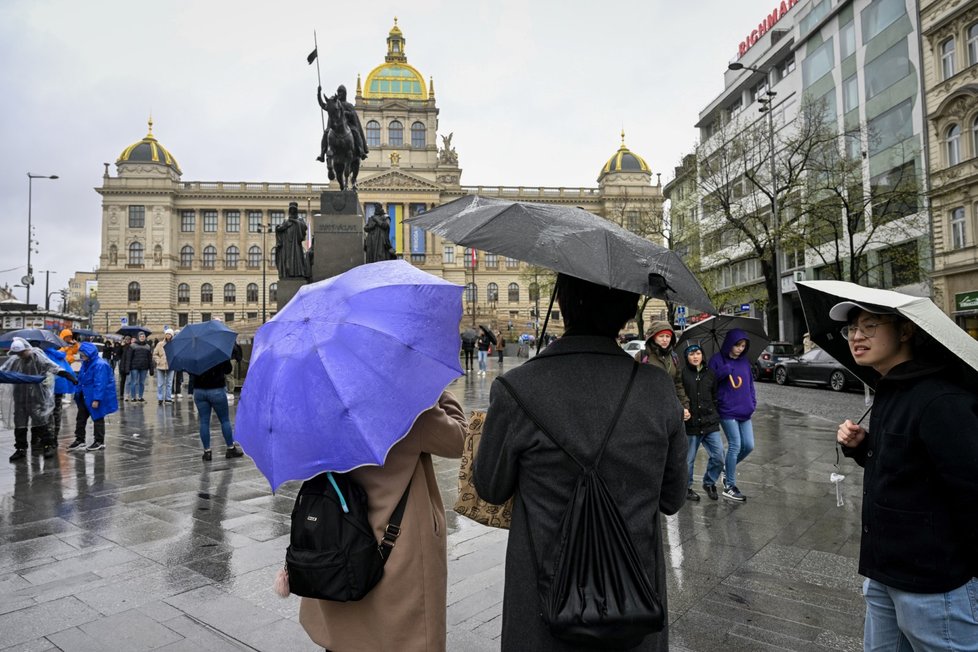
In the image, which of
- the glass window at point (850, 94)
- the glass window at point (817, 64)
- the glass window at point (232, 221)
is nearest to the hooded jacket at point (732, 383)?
the glass window at point (850, 94)

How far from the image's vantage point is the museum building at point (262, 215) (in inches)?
2849

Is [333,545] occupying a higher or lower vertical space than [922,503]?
lower

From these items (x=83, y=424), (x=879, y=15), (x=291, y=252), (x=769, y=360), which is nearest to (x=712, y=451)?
(x=83, y=424)

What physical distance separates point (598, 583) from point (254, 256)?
8132cm

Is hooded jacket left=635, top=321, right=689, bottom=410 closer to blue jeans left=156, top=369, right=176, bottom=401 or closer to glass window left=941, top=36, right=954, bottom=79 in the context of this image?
blue jeans left=156, top=369, right=176, bottom=401

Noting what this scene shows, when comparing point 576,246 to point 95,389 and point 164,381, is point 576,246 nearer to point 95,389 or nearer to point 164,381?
point 95,389

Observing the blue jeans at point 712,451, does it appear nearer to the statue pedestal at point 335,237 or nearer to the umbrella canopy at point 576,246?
the umbrella canopy at point 576,246

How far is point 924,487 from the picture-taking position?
193 centimetres

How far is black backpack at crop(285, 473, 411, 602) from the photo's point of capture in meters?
2.01

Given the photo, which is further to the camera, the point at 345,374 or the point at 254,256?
the point at 254,256

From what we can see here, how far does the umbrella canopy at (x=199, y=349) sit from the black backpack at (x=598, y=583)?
6985 millimetres

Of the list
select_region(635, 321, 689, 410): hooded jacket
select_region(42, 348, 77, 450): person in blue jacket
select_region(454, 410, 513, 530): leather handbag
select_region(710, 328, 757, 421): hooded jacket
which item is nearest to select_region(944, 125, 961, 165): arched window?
select_region(710, 328, 757, 421): hooded jacket

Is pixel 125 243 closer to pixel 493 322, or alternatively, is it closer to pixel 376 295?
pixel 493 322

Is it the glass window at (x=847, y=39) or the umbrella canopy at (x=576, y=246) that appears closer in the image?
the umbrella canopy at (x=576, y=246)
